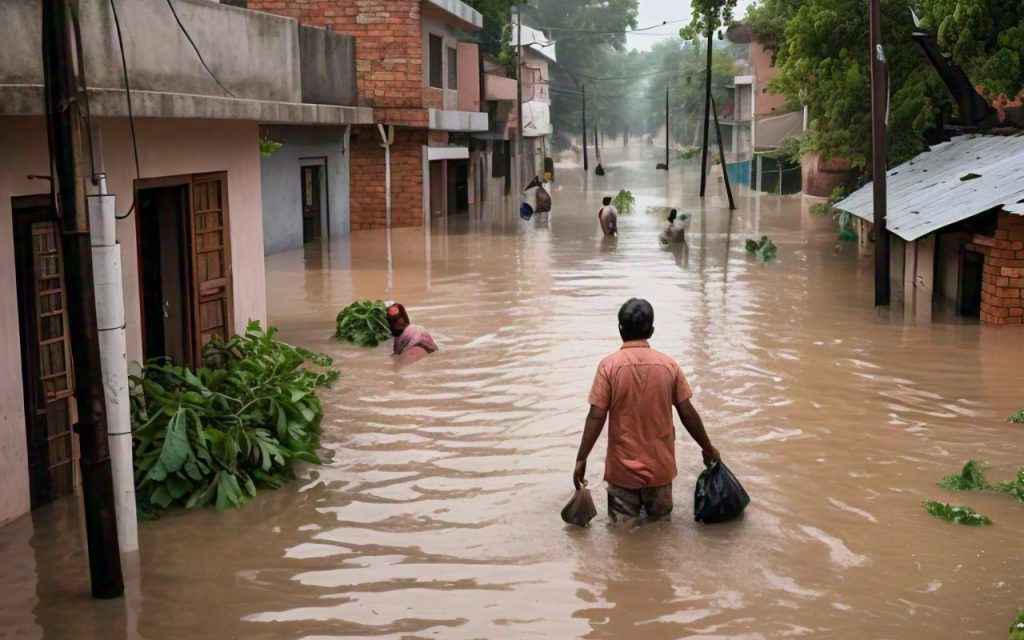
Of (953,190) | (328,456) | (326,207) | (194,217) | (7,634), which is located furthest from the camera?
(326,207)

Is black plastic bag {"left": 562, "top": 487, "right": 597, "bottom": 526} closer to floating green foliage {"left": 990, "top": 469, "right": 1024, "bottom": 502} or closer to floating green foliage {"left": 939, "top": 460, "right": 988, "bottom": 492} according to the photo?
floating green foliage {"left": 939, "top": 460, "right": 988, "bottom": 492}

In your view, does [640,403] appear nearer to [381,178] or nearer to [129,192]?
[129,192]

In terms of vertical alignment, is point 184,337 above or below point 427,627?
above

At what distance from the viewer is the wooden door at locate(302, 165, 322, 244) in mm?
28094

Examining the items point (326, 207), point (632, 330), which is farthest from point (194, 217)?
point (326, 207)

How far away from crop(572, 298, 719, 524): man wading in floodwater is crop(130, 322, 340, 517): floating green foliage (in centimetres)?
255

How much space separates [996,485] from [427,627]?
15.1 ft

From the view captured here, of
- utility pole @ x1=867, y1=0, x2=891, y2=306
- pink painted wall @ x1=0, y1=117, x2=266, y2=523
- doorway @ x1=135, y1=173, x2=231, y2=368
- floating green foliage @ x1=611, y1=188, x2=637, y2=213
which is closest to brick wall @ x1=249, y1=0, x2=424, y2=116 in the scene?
floating green foliage @ x1=611, y1=188, x2=637, y2=213

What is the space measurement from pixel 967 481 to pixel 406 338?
6.91m

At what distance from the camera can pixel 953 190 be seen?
54.1 ft

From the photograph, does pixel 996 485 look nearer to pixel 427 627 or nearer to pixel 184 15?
pixel 427 627

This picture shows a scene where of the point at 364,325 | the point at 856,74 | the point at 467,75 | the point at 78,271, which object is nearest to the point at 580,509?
the point at 78,271

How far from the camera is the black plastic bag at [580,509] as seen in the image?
7.38m

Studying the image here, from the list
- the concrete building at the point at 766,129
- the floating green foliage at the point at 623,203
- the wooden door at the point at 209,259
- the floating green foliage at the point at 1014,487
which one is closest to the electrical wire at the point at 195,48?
the wooden door at the point at 209,259
